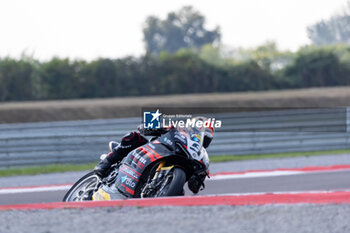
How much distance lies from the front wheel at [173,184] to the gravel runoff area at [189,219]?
0.82 metres

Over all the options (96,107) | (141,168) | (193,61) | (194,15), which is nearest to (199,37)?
(194,15)

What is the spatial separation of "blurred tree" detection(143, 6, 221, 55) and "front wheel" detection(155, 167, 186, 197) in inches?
2614

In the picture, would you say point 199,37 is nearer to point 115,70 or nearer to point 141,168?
point 115,70

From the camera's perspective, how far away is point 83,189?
6.28 meters

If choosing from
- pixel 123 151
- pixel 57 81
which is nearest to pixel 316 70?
pixel 57 81

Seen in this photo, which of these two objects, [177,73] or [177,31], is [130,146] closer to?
[177,73]

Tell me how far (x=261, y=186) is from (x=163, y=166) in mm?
3431

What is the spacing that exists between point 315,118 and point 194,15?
6162 centimetres

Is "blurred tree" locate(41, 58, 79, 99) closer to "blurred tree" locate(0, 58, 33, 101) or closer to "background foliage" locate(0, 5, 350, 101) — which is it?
"background foliage" locate(0, 5, 350, 101)

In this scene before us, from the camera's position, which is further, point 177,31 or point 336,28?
point 177,31

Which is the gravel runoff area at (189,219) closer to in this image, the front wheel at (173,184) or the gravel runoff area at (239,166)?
the front wheel at (173,184)

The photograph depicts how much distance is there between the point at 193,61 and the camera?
117 ft

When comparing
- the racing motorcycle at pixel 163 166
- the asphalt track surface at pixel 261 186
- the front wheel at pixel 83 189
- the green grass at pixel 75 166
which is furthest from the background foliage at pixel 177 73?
the racing motorcycle at pixel 163 166

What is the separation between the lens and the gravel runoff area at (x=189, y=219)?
4070 millimetres
